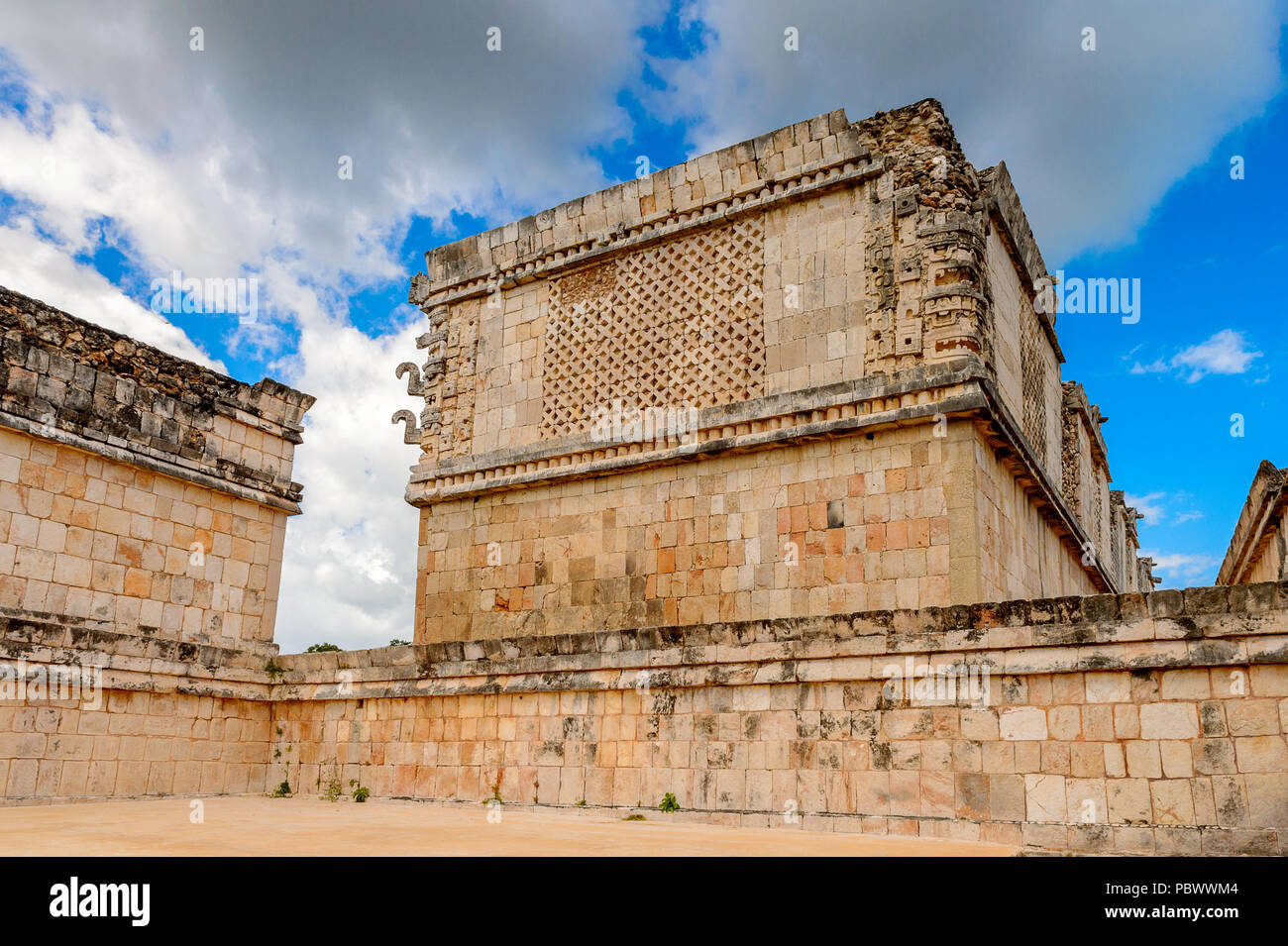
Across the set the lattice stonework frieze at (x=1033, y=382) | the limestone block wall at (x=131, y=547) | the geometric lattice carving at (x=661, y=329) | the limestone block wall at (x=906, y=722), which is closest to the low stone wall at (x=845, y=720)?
the limestone block wall at (x=906, y=722)

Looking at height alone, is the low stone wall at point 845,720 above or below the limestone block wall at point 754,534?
below

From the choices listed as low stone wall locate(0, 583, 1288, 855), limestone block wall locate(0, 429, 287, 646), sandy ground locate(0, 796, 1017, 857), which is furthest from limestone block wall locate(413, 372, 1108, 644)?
sandy ground locate(0, 796, 1017, 857)

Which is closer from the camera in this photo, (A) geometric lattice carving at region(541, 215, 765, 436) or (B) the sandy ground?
(B) the sandy ground

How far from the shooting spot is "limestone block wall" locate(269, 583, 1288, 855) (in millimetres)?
5738

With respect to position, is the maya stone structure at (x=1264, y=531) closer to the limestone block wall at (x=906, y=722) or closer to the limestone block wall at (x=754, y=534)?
the limestone block wall at (x=754, y=534)

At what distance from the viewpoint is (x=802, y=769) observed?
7047mm

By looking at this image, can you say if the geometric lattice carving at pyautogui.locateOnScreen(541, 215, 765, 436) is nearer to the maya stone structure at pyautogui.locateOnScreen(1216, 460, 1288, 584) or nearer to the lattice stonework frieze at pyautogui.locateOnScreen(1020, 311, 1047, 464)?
the lattice stonework frieze at pyautogui.locateOnScreen(1020, 311, 1047, 464)

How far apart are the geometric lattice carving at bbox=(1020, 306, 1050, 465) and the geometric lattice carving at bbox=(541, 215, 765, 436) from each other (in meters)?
3.56

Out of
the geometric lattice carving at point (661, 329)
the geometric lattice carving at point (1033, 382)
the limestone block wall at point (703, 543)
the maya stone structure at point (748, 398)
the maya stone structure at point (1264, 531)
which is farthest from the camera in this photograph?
the geometric lattice carving at point (1033, 382)

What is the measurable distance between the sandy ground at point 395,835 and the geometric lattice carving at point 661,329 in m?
5.15

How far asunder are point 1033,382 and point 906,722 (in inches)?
292

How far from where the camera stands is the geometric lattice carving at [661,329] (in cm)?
1124

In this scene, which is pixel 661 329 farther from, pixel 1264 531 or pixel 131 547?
pixel 1264 531
